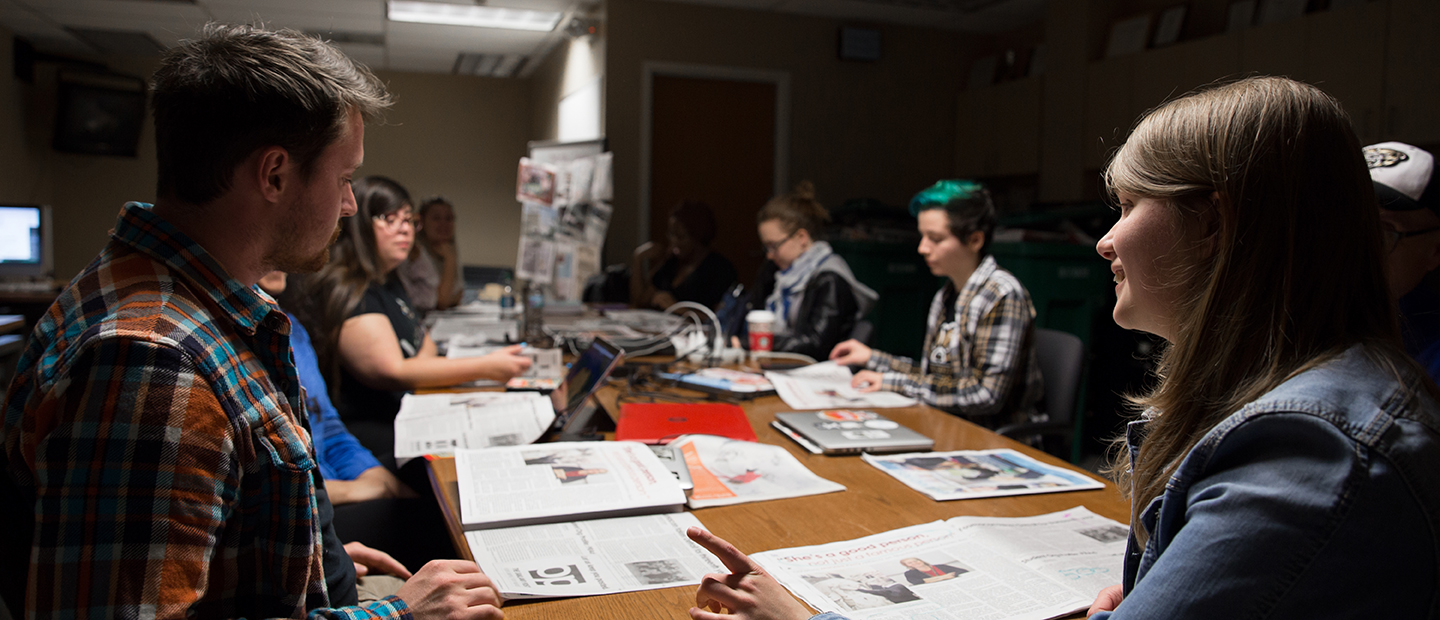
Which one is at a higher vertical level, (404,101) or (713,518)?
(404,101)

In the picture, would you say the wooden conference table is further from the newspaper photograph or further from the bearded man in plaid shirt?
the newspaper photograph

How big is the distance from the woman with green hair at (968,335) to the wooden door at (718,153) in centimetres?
321

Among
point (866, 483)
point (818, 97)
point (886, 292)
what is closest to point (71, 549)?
point (866, 483)

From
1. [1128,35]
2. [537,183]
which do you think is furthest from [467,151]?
[1128,35]

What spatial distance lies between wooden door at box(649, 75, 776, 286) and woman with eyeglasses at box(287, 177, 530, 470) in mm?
3291

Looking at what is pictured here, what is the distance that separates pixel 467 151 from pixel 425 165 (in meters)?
0.47

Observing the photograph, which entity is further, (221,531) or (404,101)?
(404,101)

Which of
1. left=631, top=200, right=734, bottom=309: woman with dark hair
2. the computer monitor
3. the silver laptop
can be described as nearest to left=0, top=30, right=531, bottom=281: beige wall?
the computer monitor

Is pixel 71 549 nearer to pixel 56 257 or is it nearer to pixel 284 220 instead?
pixel 284 220

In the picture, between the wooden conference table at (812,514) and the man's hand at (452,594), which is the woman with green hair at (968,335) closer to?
the wooden conference table at (812,514)

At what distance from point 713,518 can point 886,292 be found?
409cm

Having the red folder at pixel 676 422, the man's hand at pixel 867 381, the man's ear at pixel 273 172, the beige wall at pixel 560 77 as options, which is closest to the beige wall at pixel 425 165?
the beige wall at pixel 560 77

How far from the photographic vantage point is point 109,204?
8031 millimetres

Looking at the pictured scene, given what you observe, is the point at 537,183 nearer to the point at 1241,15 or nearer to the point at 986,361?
the point at 986,361
